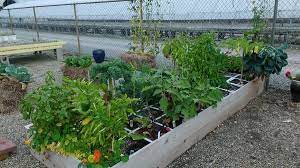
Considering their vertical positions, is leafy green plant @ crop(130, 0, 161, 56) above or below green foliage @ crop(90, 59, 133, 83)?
above

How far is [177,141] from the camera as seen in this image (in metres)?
2.52

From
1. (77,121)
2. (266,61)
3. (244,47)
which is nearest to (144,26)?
(244,47)

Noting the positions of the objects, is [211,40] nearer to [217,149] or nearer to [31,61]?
[217,149]

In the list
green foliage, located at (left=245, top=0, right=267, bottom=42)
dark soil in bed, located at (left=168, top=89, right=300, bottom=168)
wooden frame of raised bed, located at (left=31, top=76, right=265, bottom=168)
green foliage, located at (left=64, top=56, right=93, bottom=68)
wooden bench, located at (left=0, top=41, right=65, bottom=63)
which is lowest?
dark soil in bed, located at (left=168, top=89, right=300, bottom=168)

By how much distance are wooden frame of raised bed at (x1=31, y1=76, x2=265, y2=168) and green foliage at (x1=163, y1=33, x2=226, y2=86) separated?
34 centimetres

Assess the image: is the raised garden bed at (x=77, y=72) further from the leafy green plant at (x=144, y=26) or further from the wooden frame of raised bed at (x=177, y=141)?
the wooden frame of raised bed at (x=177, y=141)

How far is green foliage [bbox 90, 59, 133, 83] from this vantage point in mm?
3002

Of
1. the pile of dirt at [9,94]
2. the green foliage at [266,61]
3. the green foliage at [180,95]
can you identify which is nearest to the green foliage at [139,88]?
the green foliage at [180,95]

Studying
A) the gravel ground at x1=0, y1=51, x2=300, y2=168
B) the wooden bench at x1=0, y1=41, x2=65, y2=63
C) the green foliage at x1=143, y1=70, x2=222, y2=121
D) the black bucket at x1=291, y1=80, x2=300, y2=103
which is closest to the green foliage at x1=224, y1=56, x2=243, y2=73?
the gravel ground at x1=0, y1=51, x2=300, y2=168

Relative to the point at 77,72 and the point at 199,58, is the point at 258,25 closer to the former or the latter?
the point at 199,58

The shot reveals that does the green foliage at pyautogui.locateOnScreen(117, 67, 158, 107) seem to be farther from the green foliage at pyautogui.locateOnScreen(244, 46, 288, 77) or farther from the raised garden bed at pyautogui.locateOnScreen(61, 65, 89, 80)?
the raised garden bed at pyautogui.locateOnScreen(61, 65, 89, 80)

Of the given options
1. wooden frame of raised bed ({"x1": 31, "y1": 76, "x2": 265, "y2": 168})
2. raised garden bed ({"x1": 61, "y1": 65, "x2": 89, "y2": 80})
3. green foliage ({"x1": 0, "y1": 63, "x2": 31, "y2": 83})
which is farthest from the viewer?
raised garden bed ({"x1": 61, "y1": 65, "x2": 89, "y2": 80})

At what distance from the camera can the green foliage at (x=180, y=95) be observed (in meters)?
2.51

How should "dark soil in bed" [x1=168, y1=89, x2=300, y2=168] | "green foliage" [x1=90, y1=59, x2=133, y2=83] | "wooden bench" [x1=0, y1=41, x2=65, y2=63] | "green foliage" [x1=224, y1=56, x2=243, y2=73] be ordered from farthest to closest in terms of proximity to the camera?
"wooden bench" [x1=0, y1=41, x2=65, y2=63] < "green foliage" [x1=224, y1=56, x2=243, y2=73] < "green foliage" [x1=90, y1=59, x2=133, y2=83] < "dark soil in bed" [x1=168, y1=89, x2=300, y2=168]
